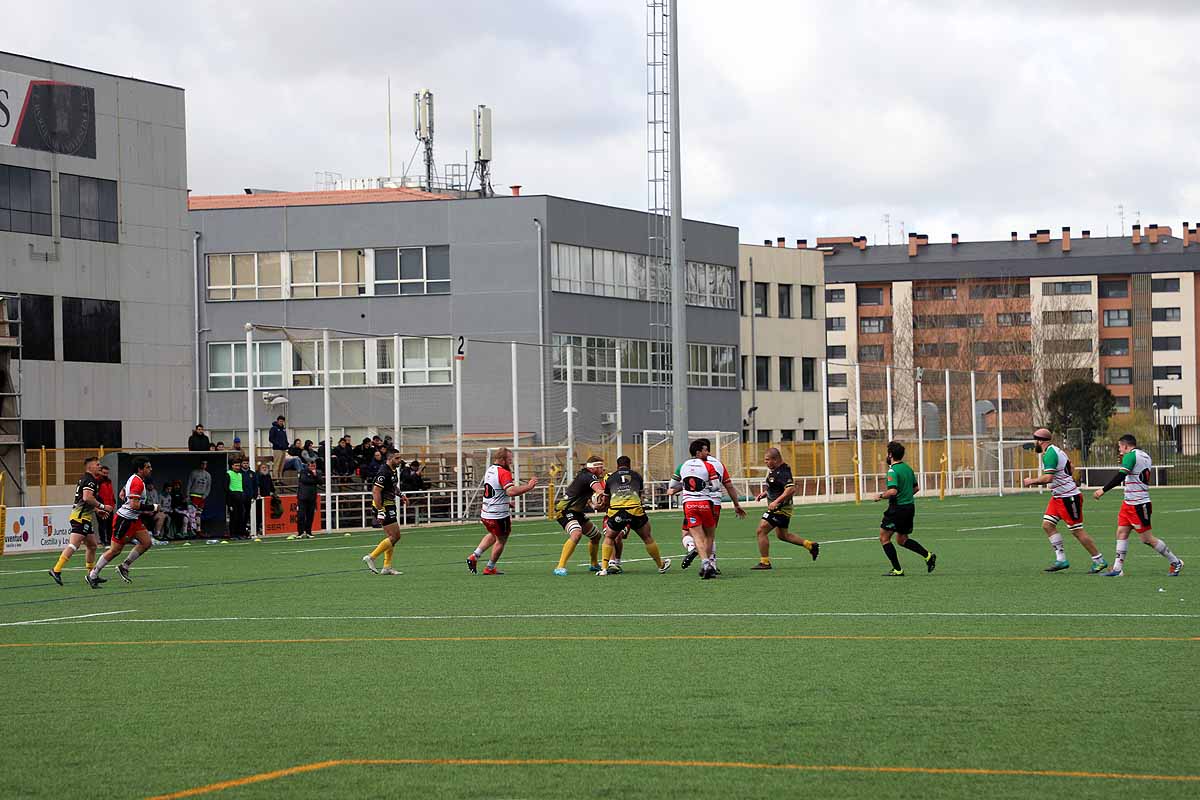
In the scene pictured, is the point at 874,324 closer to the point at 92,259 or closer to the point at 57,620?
the point at 92,259

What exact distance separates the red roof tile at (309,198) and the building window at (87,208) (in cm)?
2512

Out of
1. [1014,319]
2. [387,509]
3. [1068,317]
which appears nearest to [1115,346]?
[1068,317]

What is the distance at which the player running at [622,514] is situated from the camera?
74.2ft

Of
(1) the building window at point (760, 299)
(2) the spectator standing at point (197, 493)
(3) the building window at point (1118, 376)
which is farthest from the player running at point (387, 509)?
(3) the building window at point (1118, 376)

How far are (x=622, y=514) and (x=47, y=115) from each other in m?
A: 28.7

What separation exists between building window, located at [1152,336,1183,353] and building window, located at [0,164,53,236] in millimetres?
106171

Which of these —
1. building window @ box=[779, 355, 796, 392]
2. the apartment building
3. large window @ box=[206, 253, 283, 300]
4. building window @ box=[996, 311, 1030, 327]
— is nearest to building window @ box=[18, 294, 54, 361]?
large window @ box=[206, 253, 283, 300]

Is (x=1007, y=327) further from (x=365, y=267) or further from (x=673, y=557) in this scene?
(x=673, y=557)

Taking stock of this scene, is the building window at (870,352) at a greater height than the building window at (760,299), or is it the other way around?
the building window at (760,299)

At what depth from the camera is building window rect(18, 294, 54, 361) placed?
44.3m

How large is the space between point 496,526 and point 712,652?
9966 millimetres

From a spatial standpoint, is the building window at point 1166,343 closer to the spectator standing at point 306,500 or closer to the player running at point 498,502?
the spectator standing at point 306,500

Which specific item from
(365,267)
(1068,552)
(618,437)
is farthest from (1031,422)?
(1068,552)

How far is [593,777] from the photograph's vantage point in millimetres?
8344
